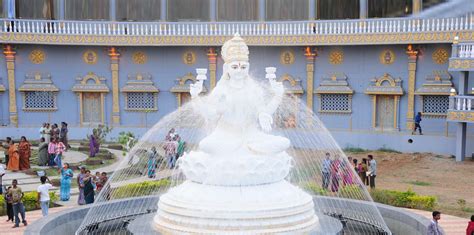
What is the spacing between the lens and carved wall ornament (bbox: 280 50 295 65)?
26455 millimetres

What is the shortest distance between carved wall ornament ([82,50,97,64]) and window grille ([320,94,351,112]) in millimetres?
9502

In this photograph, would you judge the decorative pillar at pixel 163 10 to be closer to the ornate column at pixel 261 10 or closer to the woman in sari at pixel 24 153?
the ornate column at pixel 261 10

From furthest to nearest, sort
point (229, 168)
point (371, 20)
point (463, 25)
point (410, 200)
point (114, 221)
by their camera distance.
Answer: point (371, 20) < point (463, 25) < point (410, 200) < point (114, 221) < point (229, 168)

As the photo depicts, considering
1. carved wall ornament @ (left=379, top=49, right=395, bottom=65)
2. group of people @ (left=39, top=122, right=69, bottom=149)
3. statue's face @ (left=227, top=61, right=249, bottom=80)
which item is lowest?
group of people @ (left=39, top=122, right=69, bottom=149)

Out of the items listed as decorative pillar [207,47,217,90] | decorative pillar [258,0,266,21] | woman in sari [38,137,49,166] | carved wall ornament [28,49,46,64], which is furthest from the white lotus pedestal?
carved wall ornament [28,49,46,64]

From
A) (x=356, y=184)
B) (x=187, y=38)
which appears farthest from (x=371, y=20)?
(x=356, y=184)

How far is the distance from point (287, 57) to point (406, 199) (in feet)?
44.8

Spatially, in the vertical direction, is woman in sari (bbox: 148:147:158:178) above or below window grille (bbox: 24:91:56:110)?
below

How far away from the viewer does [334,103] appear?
26109mm

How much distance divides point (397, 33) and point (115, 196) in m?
13.1

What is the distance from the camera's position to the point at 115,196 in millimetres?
14484

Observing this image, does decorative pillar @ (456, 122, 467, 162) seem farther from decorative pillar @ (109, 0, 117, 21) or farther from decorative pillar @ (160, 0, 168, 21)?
decorative pillar @ (109, 0, 117, 21)

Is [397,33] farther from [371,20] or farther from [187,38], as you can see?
[187,38]

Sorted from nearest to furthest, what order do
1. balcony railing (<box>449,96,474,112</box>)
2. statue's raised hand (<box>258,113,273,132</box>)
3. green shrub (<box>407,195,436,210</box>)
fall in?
1. statue's raised hand (<box>258,113,273,132</box>)
2. green shrub (<box>407,195,436,210</box>)
3. balcony railing (<box>449,96,474,112</box>)
